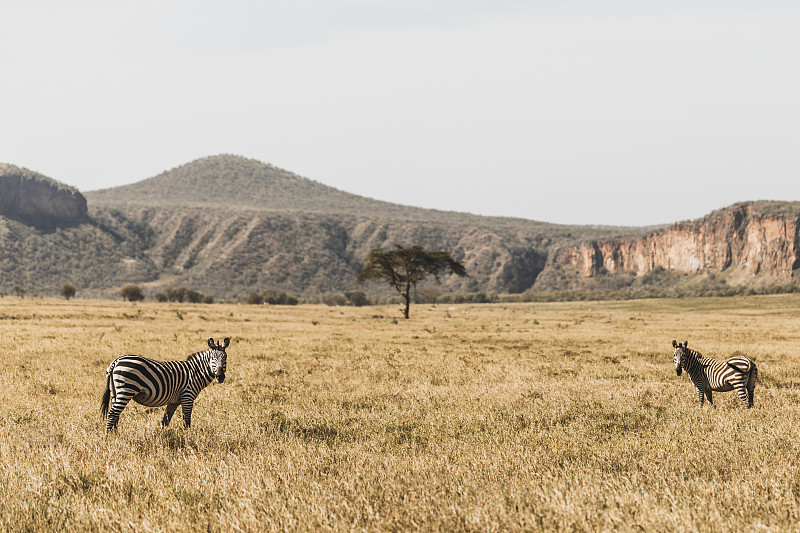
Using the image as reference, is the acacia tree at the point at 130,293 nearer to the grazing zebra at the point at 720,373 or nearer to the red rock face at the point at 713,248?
the grazing zebra at the point at 720,373

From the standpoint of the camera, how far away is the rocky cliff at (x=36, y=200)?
178 m

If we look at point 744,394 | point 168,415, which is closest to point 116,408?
point 168,415

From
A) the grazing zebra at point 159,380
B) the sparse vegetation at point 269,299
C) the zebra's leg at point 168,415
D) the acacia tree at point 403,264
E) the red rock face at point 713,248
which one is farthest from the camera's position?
the red rock face at point 713,248

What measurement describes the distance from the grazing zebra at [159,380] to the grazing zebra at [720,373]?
359 inches

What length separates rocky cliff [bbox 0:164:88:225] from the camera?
177500mm

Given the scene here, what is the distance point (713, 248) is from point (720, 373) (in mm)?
188005

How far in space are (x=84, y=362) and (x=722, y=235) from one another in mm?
192453

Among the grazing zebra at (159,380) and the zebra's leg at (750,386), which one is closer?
the grazing zebra at (159,380)

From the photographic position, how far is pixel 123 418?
976 cm

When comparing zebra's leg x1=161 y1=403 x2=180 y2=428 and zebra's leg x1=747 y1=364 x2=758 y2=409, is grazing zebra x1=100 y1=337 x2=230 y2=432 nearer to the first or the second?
zebra's leg x1=161 y1=403 x2=180 y2=428

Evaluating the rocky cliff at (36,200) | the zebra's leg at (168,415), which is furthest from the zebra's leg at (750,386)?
the rocky cliff at (36,200)

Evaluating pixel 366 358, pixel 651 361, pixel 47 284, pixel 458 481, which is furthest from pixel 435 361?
pixel 47 284

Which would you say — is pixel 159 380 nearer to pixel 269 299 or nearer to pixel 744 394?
pixel 744 394

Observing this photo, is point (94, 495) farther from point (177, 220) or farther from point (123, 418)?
point (177, 220)
